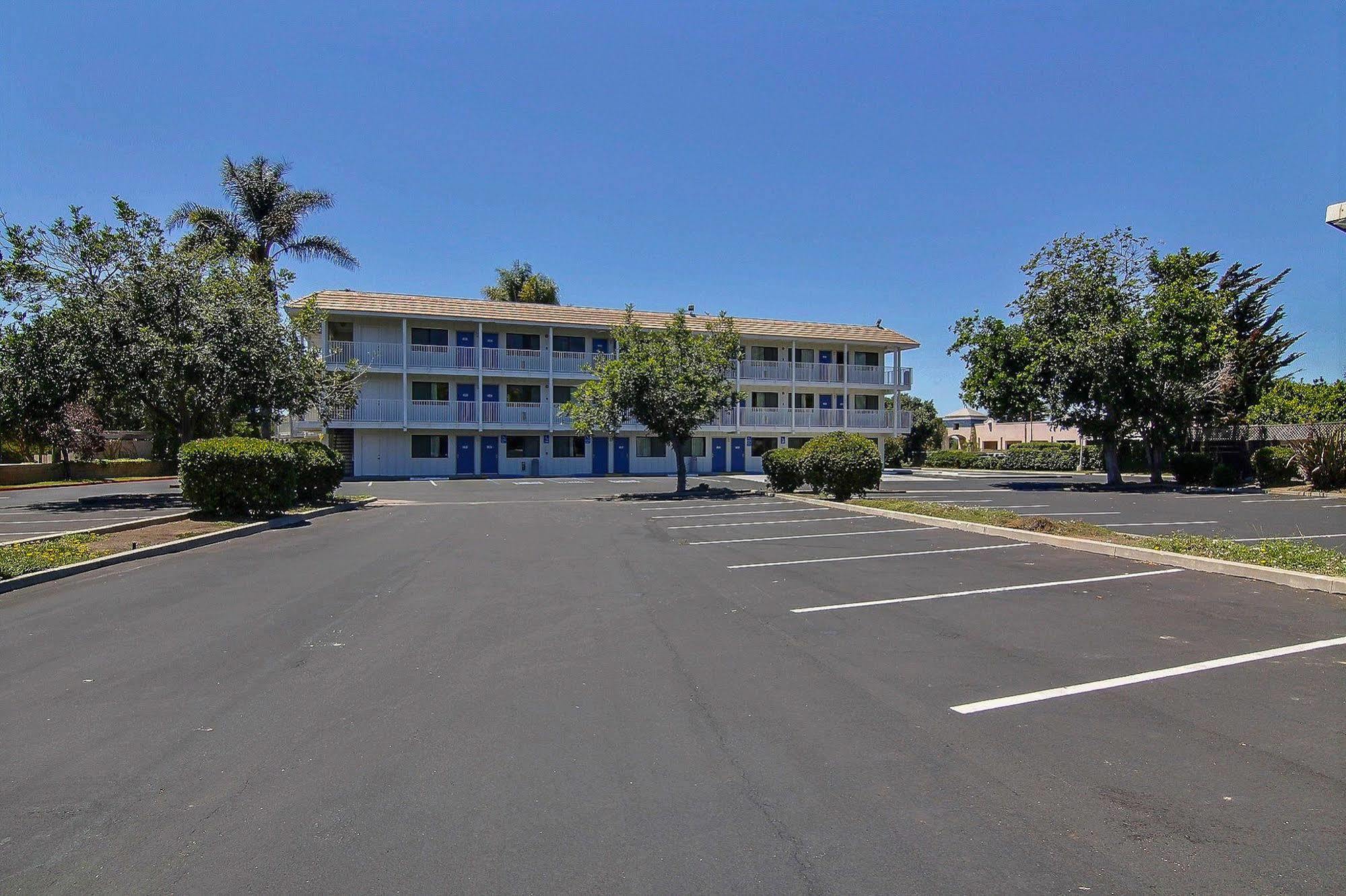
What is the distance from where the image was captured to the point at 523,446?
42.3 meters

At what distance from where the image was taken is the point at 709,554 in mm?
12445

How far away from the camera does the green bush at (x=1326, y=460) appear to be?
25812 millimetres

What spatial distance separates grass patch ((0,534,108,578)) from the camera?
10070mm

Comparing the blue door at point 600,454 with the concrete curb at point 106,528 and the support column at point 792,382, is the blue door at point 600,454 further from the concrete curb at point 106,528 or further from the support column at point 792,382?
the concrete curb at point 106,528

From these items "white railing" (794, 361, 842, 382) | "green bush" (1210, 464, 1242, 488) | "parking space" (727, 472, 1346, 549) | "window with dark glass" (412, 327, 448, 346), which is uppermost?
"window with dark glass" (412, 327, 448, 346)

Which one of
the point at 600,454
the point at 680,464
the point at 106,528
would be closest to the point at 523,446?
the point at 600,454

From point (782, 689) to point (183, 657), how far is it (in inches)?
191

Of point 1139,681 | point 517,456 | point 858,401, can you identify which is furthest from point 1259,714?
point 858,401

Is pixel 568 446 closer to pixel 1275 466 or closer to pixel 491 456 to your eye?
pixel 491 456

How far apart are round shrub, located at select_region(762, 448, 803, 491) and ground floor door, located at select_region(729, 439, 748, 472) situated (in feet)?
61.7

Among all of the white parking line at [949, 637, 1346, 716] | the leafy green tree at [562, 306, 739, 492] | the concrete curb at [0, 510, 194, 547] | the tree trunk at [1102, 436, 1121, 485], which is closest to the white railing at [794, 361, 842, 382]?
the tree trunk at [1102, 436, 1121, 485]

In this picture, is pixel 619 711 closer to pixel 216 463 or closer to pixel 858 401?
pixel 216 463

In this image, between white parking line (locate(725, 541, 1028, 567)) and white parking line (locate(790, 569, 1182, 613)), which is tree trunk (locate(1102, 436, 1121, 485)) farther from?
white parking line (locate(790, 569, 1182, 613))

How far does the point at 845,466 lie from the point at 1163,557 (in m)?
11.7
